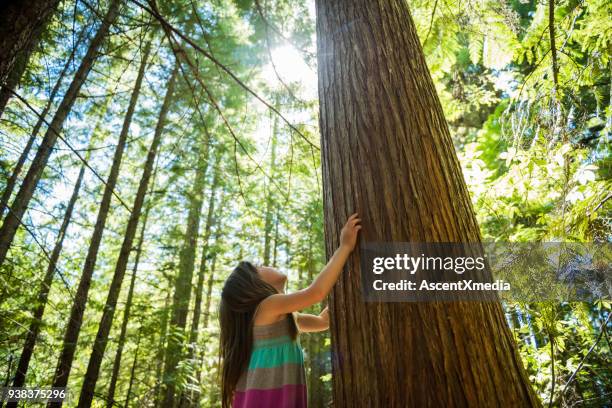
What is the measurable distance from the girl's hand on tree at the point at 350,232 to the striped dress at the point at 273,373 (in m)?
0.95

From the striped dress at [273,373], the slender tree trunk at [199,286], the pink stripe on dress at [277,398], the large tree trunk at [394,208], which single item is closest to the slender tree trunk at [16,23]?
the large tree trunk at [394,208]

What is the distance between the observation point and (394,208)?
4.33ft

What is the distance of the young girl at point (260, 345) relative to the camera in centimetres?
190

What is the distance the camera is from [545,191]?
142 inches

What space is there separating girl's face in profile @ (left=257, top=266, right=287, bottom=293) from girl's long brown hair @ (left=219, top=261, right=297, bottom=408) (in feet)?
0.18

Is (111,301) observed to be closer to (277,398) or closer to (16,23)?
(277,398)

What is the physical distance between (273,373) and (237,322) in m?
0.42

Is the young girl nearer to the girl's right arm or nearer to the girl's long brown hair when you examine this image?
the girl's long brown hair

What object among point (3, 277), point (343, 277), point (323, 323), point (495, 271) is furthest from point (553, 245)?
point (3, 277)

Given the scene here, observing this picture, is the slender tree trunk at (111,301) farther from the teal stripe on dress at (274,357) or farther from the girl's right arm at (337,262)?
the girl's right arm at (337,262)

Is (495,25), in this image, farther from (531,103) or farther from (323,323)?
(323,323)

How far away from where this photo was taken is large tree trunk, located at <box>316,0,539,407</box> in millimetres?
1085

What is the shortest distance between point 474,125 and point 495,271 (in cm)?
939

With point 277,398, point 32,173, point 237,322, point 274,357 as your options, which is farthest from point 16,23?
point 32,173
